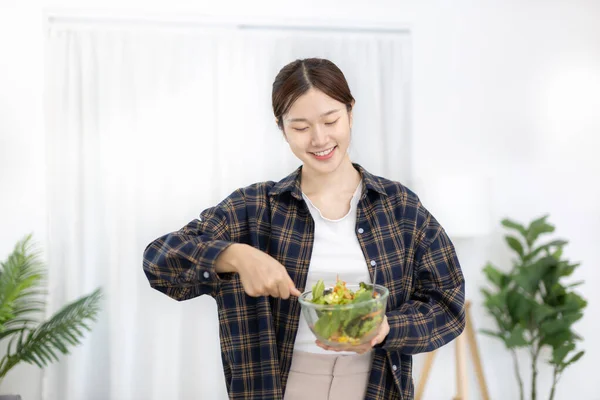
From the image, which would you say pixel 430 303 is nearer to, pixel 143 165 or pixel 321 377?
pixel 321 377

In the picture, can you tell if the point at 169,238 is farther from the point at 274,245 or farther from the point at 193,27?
the point at 193,27

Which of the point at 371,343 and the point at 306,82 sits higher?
the point at 306,82

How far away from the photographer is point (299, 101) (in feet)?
4.04

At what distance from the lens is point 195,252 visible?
1.14 m

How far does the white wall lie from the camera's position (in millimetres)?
3516

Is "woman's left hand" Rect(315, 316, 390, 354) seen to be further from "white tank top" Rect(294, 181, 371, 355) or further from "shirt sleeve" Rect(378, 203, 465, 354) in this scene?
"white tank top" Rect(294, 181, 371, 355)

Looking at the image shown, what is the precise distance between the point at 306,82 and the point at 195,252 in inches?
16.0

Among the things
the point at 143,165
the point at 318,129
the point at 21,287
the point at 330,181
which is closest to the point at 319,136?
the point at 318,129

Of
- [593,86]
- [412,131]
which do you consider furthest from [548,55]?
[412,131]

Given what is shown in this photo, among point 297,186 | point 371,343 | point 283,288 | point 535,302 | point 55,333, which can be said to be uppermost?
point 297,186

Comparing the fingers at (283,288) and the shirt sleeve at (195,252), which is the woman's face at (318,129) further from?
the fingers at (283,288)

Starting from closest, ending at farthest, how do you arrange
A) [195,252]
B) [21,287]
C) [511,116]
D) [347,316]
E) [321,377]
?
[347,316] < [195,252] < [321,377] < [21,287] < [511,116]

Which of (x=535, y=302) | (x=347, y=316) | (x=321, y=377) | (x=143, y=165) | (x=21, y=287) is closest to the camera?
(x=347, y=316)

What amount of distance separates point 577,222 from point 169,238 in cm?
304
